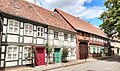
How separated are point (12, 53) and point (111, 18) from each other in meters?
18.6

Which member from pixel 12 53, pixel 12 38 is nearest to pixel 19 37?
pixel 12 38

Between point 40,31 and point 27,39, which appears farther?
point 40,31

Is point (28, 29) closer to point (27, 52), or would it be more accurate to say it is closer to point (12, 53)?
point (27, 52)

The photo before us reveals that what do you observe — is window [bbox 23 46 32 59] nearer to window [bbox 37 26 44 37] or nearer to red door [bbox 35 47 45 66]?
red door [bbox 35 47 45 66]

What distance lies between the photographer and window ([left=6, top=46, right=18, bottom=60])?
1680 cm

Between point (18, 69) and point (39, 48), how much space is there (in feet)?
15.8

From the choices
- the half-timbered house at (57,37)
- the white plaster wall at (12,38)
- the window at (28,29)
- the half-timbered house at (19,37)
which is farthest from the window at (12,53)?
the half-timbered house at (57,37)

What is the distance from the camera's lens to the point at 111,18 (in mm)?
28953

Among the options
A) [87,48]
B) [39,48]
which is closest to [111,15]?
[87,48]

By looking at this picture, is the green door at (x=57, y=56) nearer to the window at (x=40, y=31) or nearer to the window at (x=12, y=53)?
the window at (x=40, y=31)

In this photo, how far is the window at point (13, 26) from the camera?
17125mm

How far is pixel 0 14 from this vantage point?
52.7 ft

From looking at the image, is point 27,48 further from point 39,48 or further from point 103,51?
point 103,51

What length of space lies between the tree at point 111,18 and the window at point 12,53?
1706 cm
